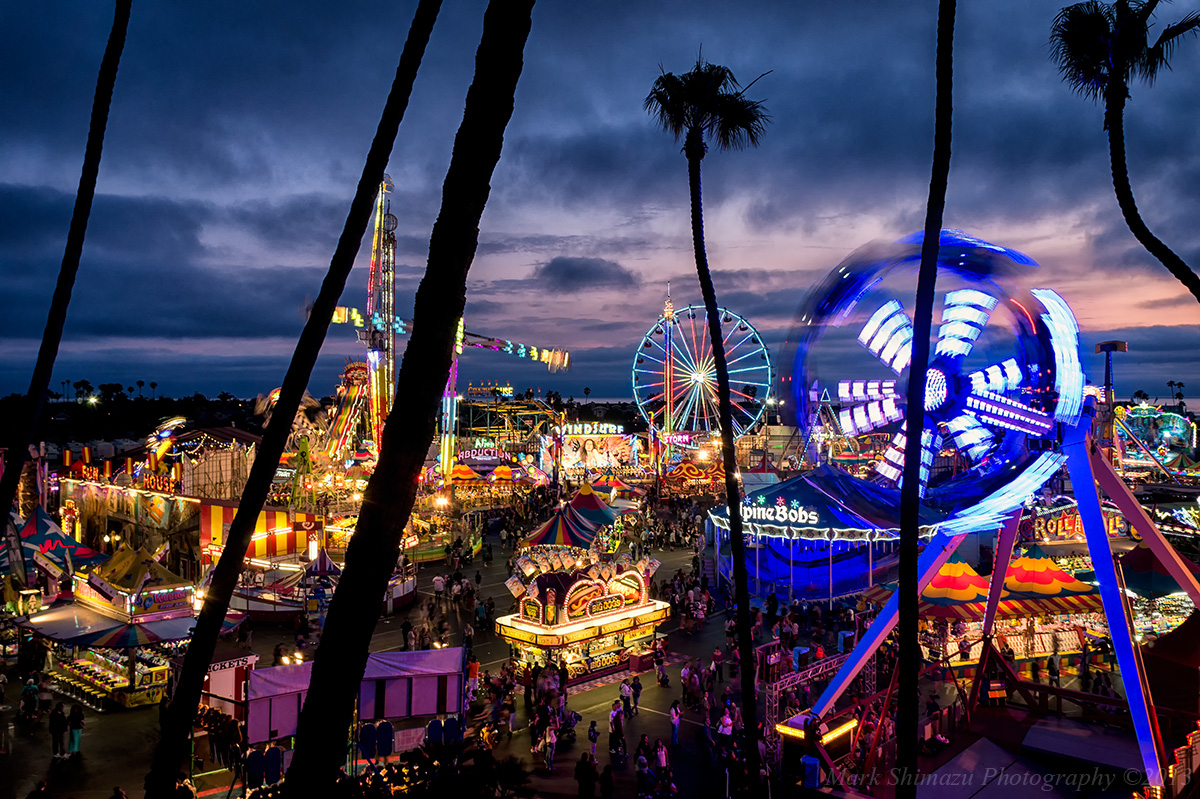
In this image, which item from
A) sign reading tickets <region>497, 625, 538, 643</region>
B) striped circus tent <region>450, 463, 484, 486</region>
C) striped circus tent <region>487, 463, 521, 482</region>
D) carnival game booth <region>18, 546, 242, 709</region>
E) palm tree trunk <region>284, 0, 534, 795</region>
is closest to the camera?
palm tree trunk <region>284, 0, 534, 795</region>

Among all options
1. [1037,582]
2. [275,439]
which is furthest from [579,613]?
[275,439]

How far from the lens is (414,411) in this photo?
3.48 meters

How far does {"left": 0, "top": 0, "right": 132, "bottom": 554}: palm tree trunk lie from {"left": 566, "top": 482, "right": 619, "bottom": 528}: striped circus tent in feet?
54.7

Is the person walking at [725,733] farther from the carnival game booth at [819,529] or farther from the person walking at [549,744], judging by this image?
the carnival game booth at [819,529]

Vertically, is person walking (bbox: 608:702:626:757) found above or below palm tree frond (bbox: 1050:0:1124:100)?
below

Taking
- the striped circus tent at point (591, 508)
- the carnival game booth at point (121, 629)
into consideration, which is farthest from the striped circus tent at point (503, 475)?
the carnival game booth at point (121, 629)

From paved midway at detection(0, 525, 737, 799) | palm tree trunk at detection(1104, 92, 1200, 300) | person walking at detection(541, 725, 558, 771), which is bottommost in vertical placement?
paved midway at detection(0, 525, 737, 799)

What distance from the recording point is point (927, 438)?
39.1 ft

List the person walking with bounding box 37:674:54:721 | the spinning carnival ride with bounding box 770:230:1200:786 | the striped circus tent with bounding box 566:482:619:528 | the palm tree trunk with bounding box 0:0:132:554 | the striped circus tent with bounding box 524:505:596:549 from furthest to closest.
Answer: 1. the striped circus tent with bounding box 566:482:619:528
2. the striped circus tent with bounding box 524:505:596:549
3. the person walking with bounding box 37:674:54:721
4. the spinning carnival ride with bounding box 770:230:1200:786
5. the palm tree trunk with bounding box 0:0:132:554

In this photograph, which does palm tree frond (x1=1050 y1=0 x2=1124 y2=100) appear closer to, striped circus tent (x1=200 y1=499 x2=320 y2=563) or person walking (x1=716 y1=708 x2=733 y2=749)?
person walking (x1=716 y1=708 x2=733 y2=749)

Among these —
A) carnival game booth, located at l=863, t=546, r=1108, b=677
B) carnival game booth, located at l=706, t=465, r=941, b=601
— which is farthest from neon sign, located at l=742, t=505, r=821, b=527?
carnival game booth, located at l=863, t=546, r=1108, b=677

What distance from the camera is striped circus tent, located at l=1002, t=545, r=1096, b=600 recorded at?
58.2 feet

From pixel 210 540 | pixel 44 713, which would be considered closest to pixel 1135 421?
pixel 210 540

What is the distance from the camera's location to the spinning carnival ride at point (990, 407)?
424 inches
